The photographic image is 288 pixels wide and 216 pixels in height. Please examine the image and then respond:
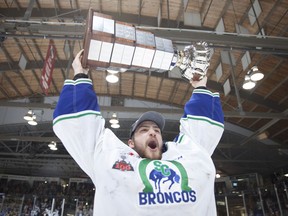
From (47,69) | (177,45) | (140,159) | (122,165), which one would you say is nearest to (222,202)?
(177,45)

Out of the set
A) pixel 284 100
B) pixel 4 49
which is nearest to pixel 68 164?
pixel 4 49

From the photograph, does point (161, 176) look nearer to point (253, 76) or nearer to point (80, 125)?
point (80, 125)

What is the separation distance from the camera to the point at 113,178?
3.89ft

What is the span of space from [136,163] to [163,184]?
16cm

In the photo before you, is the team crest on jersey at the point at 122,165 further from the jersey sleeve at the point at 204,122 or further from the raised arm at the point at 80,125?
the jersey sleeve at the point at 204,122

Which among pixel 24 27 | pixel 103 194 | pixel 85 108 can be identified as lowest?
pixel 103 194

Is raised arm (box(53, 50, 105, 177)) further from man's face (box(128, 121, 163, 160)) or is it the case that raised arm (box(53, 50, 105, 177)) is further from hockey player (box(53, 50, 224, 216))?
man's face (box(128, 121, 163, 160))

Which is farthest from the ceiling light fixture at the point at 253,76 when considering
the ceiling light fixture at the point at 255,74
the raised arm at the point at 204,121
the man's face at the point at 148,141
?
the man's face at the point at 148,141

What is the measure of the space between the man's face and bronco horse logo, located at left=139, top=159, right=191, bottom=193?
0.14m

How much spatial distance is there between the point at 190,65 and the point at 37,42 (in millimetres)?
10192

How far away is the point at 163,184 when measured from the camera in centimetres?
121

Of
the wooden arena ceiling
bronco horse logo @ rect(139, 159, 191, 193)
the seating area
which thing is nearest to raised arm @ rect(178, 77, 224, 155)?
bronco horse logo @ rect(139, 159, 191, 193)

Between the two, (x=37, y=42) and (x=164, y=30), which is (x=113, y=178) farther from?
(x=37, y=42)

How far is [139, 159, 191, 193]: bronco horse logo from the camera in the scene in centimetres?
119
